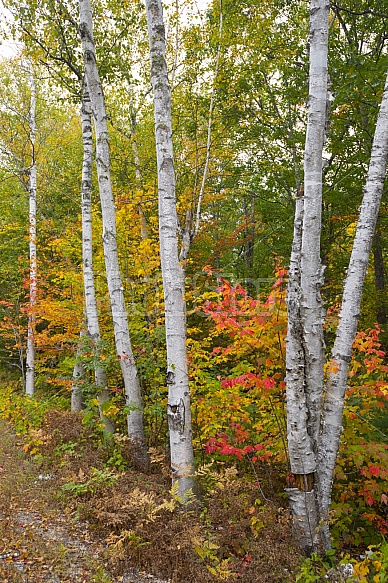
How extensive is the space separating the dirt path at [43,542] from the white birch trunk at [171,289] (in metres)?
1.08

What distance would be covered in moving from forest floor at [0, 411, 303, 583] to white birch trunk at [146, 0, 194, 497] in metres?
0.47

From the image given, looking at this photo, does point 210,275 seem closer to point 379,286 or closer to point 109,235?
point 109,235

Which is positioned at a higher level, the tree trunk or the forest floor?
the tree trunk

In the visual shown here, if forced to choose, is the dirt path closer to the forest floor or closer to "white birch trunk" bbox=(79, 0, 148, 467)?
the forest floor

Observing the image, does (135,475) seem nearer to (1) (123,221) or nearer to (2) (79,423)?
(2) (79,423)

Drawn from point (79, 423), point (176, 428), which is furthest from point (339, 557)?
point (79, 423)

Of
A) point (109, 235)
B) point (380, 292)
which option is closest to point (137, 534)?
point (109, 235)

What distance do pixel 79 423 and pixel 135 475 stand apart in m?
2.18

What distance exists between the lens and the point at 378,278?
37.8ft

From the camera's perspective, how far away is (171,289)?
443 centimetres

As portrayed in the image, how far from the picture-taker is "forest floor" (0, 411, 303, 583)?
3.36m

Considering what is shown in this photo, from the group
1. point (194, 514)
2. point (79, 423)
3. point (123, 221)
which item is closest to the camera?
point (194, 514)

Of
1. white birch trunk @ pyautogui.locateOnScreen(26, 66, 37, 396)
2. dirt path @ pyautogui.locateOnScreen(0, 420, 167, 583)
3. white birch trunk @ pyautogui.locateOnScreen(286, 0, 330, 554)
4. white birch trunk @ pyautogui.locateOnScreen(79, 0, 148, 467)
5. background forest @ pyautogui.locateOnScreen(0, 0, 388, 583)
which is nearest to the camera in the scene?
dirt path @ pyautogui.locateOnScreen(0, 420, 167, 583)

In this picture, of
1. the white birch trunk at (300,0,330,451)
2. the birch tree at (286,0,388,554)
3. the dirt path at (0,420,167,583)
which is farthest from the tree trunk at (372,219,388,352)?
the dirt path at (0,420,167,583)
